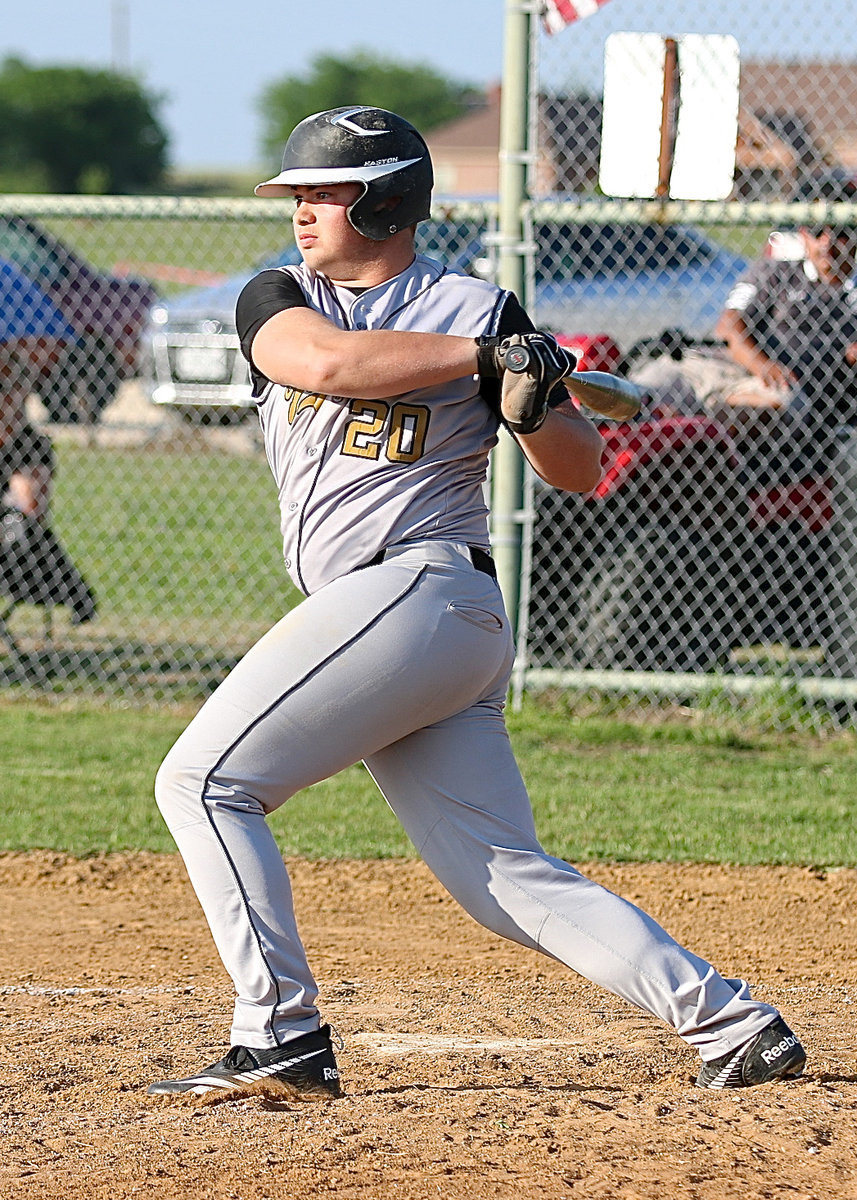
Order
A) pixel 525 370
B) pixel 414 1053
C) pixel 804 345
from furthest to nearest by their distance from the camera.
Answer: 1. pixel 804 345
2. pixel 414 1053
3. pixel 525 370

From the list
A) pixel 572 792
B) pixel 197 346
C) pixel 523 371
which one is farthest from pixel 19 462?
pixel 197 346

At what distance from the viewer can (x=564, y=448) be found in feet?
10.1

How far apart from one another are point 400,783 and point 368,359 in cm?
85

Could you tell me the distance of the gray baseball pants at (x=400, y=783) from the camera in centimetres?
291

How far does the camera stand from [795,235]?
773 cm

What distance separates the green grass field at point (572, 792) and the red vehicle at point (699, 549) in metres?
0.43

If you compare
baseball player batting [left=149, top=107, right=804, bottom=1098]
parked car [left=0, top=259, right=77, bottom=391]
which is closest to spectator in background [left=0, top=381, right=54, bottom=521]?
parked car [left=0, top=259, right=77, bottom=391]

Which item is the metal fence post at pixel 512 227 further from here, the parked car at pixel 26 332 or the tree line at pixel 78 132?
the tree line at pixel 78 132

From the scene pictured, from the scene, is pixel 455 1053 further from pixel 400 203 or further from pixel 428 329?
pixel 400 203

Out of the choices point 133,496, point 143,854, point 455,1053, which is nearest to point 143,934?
point 143,854

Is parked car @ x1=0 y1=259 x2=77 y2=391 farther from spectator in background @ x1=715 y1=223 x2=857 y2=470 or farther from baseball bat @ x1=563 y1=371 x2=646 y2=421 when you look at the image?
baseball bat @ x1=563 y1=371 x2=646 y2=421

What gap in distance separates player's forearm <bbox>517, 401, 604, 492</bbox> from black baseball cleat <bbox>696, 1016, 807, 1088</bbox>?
116cm

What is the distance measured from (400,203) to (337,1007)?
2.03 m

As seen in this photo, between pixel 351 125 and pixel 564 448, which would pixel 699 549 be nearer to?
pixel 564 448
